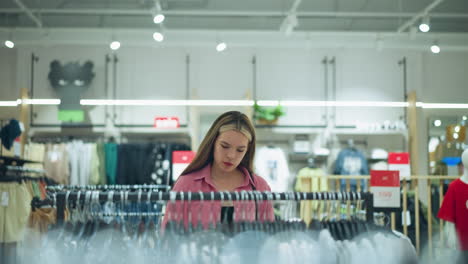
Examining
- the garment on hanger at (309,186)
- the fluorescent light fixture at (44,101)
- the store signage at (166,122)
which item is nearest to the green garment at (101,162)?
the store signage at (166,122)

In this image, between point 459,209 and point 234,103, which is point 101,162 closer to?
point 234,103

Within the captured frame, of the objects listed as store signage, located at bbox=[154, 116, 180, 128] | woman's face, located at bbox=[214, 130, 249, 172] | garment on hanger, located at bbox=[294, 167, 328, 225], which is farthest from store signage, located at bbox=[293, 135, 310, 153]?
woman's face, located at bbox=[214, 130, 249, 172]

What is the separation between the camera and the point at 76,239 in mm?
2064

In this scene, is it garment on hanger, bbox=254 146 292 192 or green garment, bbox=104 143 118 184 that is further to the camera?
garment on hanger, bbox=254 146 292 192

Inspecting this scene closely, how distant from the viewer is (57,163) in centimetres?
772

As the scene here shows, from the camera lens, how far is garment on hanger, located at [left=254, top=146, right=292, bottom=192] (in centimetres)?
809

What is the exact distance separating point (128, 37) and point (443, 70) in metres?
4.98

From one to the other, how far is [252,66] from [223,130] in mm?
6109

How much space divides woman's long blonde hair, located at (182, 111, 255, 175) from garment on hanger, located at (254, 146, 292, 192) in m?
5.24

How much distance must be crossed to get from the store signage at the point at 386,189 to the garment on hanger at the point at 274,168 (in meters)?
4.08

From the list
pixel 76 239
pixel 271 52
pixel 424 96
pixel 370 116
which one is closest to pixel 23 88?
pixel 271 52

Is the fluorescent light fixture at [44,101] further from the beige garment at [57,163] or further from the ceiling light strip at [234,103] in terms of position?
the beige garment at [57,163]

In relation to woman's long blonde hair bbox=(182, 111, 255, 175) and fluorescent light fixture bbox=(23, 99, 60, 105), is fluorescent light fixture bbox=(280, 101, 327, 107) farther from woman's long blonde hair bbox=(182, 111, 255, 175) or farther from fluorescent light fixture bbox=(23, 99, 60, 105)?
woman's long blonde hair bbox=(182, 111, 255, 175)

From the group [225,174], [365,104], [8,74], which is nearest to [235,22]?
[365,104]
